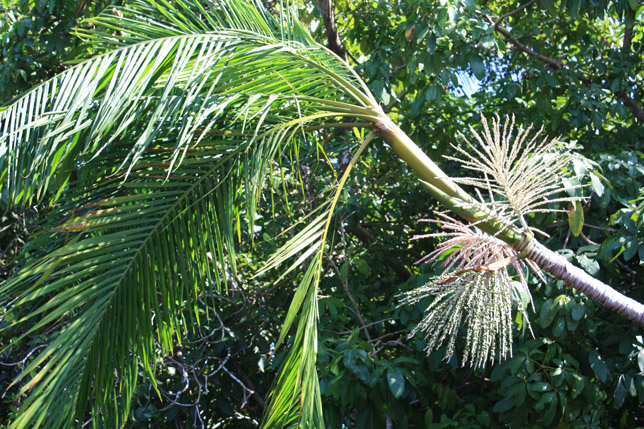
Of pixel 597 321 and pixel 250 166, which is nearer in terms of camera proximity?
pixel 250 166

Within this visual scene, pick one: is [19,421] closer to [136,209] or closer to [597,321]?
[136,209]

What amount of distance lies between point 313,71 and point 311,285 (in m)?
0.93

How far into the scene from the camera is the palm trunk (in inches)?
101

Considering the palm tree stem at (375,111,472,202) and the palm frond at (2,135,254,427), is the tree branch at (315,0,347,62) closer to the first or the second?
the palm tree stem at (375,111,472,202)

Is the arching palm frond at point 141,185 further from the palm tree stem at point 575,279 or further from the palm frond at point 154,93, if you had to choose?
the palm tree stem at point 575,279

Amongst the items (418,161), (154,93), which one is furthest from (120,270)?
(418,161)

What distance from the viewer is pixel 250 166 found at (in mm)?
2637

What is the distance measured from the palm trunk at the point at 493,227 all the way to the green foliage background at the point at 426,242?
0.60 meters

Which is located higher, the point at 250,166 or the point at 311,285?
the point at 250,166

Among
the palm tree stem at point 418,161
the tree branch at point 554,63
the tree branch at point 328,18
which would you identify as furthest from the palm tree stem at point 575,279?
the tree branch at point 328,18

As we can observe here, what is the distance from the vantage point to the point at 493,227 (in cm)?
257

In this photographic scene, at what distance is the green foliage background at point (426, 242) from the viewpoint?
359 centimetres

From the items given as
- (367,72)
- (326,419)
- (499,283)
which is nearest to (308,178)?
(367,72)

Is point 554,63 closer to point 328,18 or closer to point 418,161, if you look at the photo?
point 328,18
